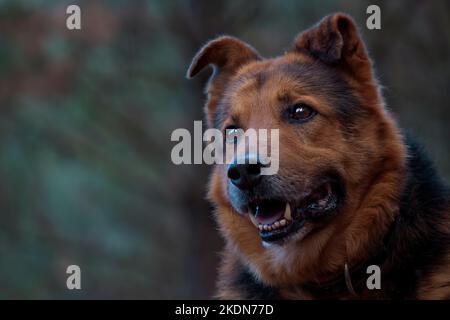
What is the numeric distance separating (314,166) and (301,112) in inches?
19.0

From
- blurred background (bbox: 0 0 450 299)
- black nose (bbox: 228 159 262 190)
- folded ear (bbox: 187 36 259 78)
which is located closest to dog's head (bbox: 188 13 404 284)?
black nose (bbox: 228 159 262 190)

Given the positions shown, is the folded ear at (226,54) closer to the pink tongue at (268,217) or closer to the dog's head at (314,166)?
the dog's head at (314,166)

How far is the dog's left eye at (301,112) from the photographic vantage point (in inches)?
Answer: 231

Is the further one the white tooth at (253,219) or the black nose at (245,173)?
the white tooth at (253,219)

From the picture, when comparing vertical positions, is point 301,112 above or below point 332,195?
above

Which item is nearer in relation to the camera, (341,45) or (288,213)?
(288,213)

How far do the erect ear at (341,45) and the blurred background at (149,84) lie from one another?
183 inches

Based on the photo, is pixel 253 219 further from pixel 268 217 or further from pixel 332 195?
pixel 332 195

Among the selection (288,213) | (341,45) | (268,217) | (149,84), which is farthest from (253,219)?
(149,84)

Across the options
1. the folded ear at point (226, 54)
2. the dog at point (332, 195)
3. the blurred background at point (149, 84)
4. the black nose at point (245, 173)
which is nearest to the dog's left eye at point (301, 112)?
the dog at point (332, 195)

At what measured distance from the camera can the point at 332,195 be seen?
5680 millimetres

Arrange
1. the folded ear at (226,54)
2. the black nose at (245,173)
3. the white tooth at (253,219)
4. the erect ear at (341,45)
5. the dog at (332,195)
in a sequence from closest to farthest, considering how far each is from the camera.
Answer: the black nose at (245,173) < the dog at (332,195) < the white tooth at (253,219) < the erect ear at (341,45) < the folded ear at (226,54)

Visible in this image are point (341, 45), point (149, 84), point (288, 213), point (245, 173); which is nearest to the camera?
point (245, 173)
